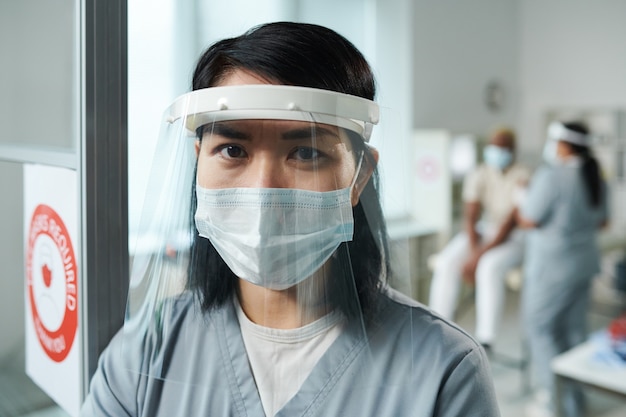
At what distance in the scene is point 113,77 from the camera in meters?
0.73

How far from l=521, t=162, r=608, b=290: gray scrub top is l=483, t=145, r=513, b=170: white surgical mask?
627mm

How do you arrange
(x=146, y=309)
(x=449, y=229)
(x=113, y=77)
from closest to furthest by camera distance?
(x=146, y=309) < (x=113, y=77) < (x=449, y=229)

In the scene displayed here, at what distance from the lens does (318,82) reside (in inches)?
21.2

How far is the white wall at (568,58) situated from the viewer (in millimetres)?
4230

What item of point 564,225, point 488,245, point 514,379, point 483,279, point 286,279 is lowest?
point 514,379

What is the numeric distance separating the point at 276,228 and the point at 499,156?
117 inches

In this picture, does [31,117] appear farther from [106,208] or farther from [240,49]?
[240,49]

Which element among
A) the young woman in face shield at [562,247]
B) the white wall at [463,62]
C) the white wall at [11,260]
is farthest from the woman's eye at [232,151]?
the white wall at [463,62]

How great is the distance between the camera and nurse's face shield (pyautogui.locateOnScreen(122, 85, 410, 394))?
0.54 metres

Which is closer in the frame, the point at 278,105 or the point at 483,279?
the point at 278,105

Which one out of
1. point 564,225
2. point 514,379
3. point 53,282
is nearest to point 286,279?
point 53,282

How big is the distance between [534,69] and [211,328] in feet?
15.3

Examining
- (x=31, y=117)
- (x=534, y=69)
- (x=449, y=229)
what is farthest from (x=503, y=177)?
(x=31, y=117)

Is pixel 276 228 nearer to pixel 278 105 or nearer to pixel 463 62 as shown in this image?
pixel 278 105
